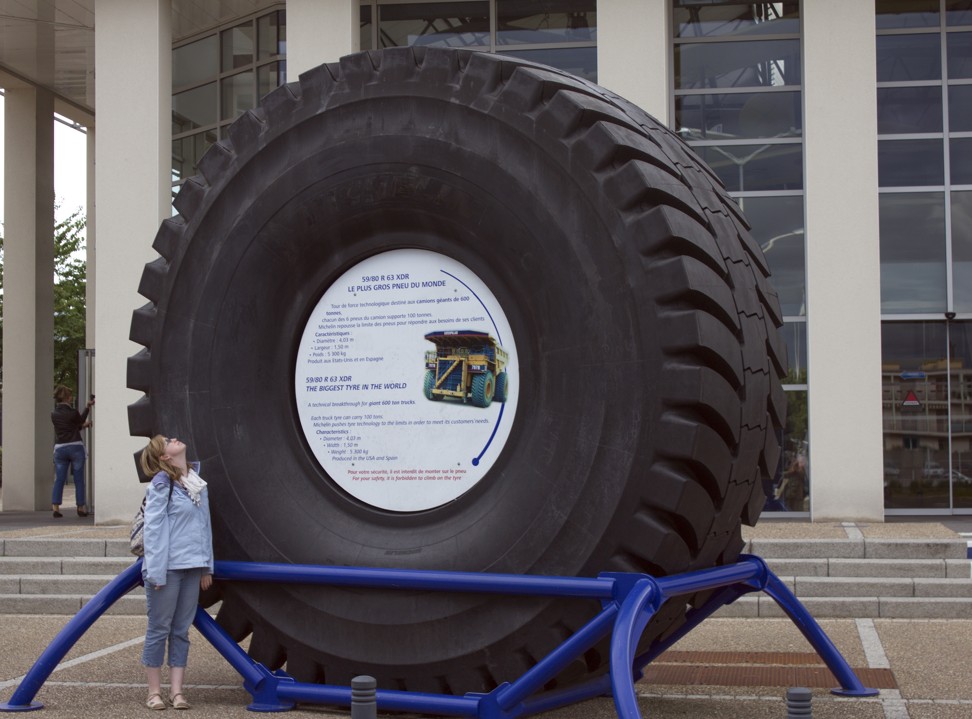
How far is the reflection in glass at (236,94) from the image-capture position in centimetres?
A: 1883

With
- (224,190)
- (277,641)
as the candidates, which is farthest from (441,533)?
(224,190)

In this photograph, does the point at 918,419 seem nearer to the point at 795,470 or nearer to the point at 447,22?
the point at 795,470

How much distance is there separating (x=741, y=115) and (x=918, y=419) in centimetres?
474

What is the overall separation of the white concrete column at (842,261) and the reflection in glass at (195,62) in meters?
9.22

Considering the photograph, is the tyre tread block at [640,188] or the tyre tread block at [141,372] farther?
the tyre tread block at [141,372]

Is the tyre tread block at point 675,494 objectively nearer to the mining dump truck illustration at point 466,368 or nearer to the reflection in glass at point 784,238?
the mining dump truck illustration at point 466,368

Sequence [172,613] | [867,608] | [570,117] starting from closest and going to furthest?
[570,117] → [172,613] → [867,608]

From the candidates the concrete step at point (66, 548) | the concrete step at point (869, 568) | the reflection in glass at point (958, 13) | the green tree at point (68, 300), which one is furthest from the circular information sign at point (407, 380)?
the green tree at point (68, 300)

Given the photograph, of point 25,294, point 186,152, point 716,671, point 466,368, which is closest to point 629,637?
point 466,368

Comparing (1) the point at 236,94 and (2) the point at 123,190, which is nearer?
(2) the point at 123,190

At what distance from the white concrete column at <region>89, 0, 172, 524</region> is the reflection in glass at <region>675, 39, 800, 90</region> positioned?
267 inches

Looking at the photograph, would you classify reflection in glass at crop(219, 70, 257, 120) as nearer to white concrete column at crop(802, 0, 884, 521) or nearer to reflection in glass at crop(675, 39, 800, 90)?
reflection in glass at crop(675, 39, 800, 90)

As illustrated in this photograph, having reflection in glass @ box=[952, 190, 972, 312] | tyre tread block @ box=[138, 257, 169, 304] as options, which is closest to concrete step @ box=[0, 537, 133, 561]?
tyre tread block @ box=[138, 257, 169, 304]

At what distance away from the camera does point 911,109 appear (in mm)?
16844
